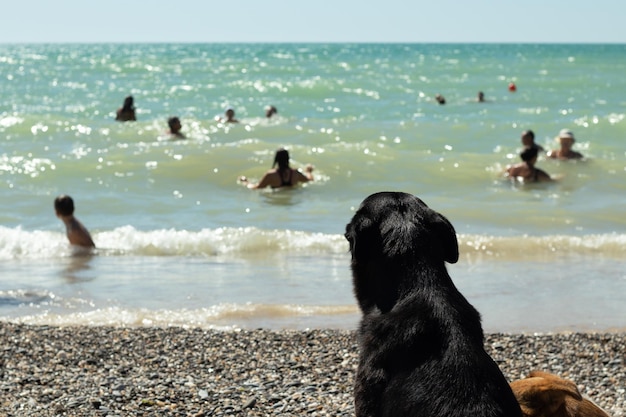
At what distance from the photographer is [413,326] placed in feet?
10.3

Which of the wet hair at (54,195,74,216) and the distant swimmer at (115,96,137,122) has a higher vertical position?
the distant swimmer at (115,96,137,122)

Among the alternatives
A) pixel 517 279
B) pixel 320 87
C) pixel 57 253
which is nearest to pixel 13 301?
pixel 57 253

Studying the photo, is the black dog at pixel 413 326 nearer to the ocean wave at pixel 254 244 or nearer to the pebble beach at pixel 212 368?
the pebble beach at pixel 212 368

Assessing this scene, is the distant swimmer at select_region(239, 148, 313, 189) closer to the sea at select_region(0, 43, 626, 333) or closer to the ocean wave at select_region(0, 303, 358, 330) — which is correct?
the sea at select_region(0, 43, 626, 333)

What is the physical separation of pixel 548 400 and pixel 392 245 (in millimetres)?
1530

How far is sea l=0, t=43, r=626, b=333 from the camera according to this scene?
8984 millimetres

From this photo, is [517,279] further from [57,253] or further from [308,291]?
[57,253]

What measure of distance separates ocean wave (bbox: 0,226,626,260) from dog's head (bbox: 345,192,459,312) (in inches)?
302

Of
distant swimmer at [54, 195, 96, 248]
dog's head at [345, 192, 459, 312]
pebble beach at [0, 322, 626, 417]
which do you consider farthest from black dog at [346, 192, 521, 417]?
distant swimmer at [54, 195, 96, 248]

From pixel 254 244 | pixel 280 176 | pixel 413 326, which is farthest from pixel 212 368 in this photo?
pixel 280 176

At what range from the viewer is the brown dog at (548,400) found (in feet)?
14.4

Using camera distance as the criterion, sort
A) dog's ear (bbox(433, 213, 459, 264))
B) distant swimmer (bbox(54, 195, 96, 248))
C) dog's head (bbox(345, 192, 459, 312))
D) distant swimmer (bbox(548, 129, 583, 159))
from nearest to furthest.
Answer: dog's head (bbox(345, 192, 459, 312))
dog's ear (bbox(433, 213, 459, 264))
distant swimmer (bbox(54, 195, 96, 248))
distant swimmer (bbox(548, 129, 583, 159))

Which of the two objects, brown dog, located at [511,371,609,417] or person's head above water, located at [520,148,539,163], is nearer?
brown dog, located at [511,371,609,417]

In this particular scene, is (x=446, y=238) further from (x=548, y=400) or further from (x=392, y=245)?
(x=548, y=400)
